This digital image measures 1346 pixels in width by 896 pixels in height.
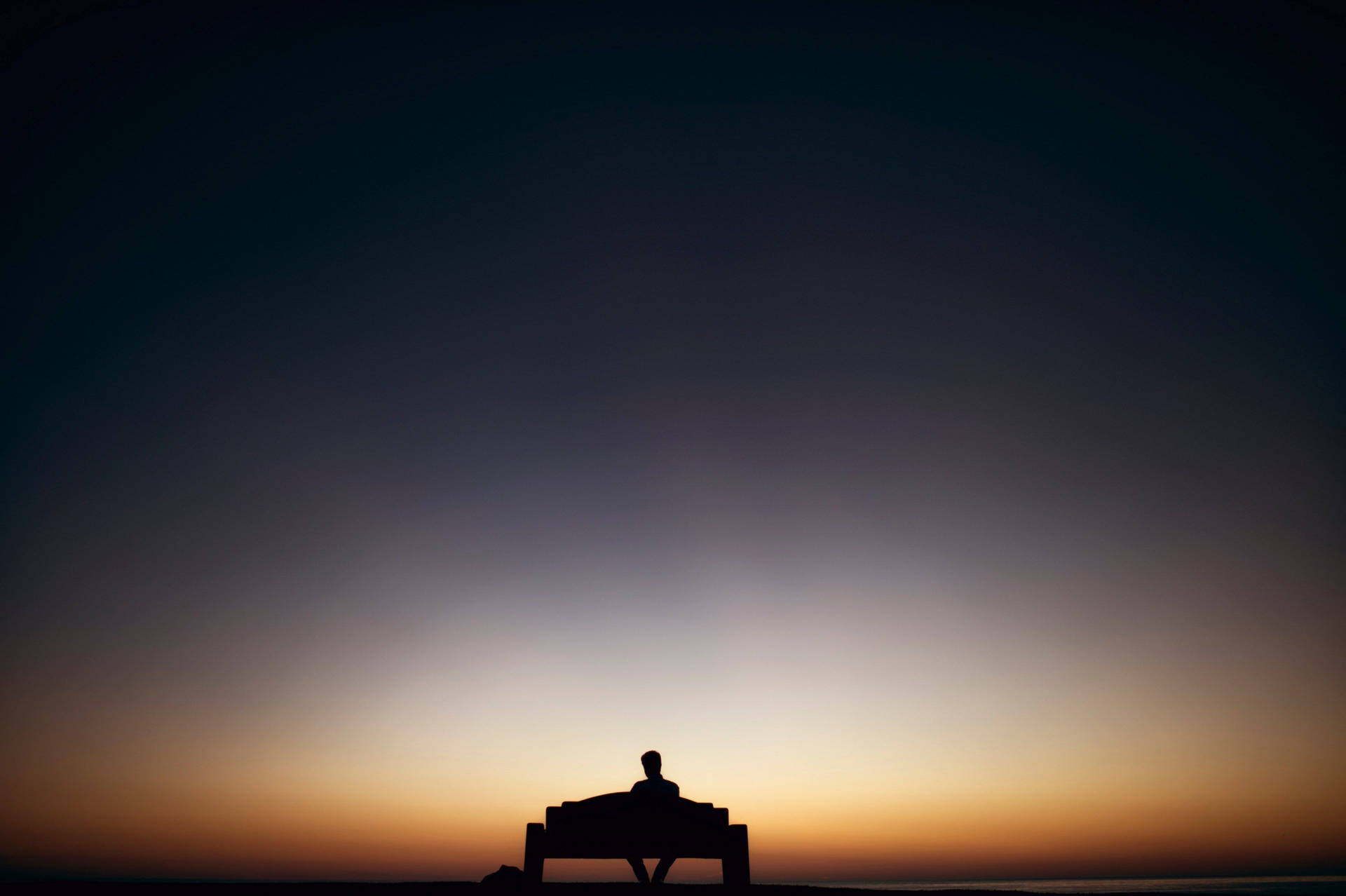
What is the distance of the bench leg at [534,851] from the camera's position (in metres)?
4.55

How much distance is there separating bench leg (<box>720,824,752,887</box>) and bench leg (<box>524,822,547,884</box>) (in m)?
1.26

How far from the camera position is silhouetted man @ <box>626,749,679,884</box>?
5809 millimetres

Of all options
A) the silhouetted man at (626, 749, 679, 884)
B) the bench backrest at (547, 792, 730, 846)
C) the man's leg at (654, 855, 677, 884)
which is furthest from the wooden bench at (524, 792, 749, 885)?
the man's leg at (654, 855, 677, 884)

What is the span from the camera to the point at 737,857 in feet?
15.3

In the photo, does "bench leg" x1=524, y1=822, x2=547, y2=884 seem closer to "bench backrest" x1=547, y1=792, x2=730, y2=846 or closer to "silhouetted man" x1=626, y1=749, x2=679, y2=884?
"bench backrest" x1=547, y1=792, x2=730, y2=846

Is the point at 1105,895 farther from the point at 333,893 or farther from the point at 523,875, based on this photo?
the point at 333,893

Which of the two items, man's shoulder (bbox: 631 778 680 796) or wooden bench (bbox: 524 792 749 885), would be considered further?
man's shoulder (bbox: 631 778 680 796)

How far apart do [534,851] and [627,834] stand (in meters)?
0.67

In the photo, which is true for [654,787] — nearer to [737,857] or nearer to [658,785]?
[658,785]

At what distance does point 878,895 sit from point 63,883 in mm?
5210

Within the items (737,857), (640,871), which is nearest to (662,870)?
(640,871)

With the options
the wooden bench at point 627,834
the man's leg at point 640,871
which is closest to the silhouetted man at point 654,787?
the man's leg at point 640,871

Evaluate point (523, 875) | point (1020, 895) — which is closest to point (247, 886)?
point (523, 875)

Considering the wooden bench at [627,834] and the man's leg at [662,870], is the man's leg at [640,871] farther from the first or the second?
the wooden bench at [627,834]
